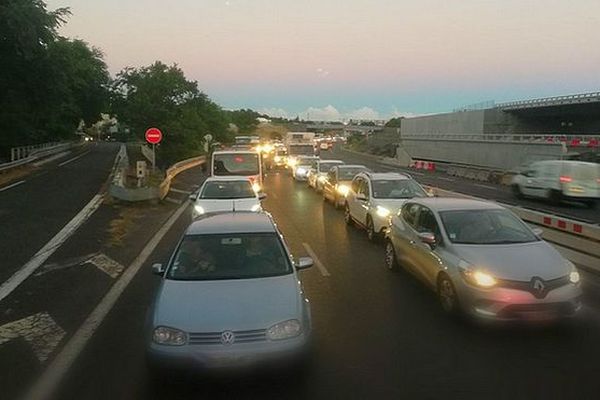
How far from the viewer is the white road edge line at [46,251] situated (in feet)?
32.5

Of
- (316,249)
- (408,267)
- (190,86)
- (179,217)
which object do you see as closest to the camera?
(408,267)

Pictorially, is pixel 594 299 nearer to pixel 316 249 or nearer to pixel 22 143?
pixel 316 249

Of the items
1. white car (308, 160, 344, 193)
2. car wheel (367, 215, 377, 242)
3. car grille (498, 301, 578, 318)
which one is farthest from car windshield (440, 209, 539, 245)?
white car (308, 160, 344, 193)

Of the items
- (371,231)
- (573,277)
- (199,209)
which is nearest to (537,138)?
(371,231)

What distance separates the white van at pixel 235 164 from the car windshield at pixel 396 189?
6576 mm

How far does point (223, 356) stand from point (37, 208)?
16392 millimetres

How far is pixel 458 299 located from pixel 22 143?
4489cm

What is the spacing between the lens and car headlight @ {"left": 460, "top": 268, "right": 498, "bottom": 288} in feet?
23.6

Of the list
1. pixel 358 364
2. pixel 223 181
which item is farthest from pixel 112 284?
pixel 223 181

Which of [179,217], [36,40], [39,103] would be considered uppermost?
[36,40]

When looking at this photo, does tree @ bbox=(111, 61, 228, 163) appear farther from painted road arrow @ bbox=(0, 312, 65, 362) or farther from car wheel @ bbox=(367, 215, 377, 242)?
painted road arrow @ bbox=(0, 312, 65, 362)

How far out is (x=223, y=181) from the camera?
16.3 meters

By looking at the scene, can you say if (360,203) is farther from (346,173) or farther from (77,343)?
(77,343)

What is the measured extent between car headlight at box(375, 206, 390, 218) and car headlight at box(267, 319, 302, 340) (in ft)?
27.3
